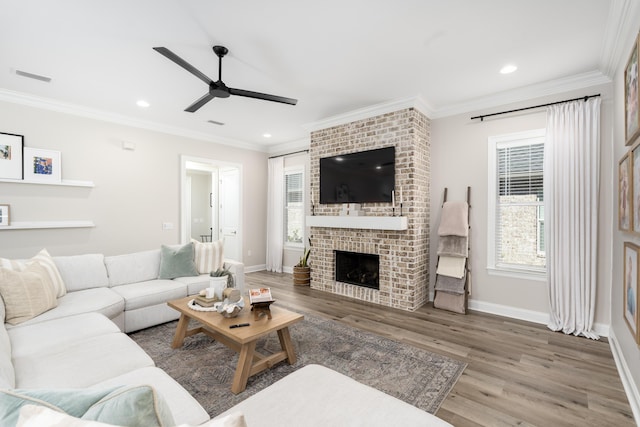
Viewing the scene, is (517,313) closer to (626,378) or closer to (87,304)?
(626,378)

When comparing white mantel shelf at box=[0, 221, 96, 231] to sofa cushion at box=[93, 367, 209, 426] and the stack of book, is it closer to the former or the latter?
the stack of book

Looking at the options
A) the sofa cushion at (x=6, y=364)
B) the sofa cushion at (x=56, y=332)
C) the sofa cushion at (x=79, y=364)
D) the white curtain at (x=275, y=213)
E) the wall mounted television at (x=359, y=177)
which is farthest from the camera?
the white curtain at (x=275, y=213)

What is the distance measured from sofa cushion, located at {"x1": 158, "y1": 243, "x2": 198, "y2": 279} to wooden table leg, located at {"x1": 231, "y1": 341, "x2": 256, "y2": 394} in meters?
1.97

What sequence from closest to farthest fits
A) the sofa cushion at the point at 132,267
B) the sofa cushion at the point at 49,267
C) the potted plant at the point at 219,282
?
1. the sofa cushion at the point at 49,267
2. the potted plant at the point at 219,282
3. the sofa cushion at the point at 132,267

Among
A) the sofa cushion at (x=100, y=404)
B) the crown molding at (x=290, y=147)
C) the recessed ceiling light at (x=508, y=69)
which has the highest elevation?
the recessed ceiling light at (x=508, y=69)

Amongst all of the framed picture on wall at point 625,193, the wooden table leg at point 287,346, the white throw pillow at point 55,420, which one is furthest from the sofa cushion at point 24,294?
the framed picture on wall at point 625,193

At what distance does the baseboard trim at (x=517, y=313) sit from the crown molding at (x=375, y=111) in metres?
2.63

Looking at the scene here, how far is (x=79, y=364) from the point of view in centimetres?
166

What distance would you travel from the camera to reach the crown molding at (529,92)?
313 centimetres

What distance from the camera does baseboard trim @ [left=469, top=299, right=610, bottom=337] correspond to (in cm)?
310

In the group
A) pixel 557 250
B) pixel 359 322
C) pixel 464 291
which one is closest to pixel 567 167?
pixel 557 250

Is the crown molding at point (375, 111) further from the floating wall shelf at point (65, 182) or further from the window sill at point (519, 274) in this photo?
the floating wall shelf at point (65, 182)

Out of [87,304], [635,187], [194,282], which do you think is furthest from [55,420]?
[194,282]

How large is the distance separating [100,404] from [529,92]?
4466 mm
